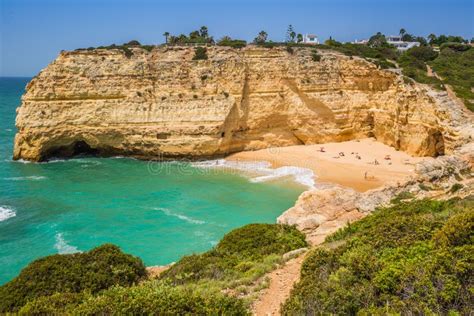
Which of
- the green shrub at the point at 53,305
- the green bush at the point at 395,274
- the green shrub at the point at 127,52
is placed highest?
the green shrub at the point at 127,52

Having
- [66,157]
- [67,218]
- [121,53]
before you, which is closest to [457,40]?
[121,53]

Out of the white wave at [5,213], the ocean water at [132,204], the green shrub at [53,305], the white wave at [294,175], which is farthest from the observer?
the white wave at [294,175]

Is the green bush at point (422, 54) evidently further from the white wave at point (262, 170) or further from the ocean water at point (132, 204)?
the ocean water at point (132, 204)

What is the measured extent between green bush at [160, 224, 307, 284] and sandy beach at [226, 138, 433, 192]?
566 inches

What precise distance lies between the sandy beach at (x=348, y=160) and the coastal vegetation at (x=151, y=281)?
50.7 feet

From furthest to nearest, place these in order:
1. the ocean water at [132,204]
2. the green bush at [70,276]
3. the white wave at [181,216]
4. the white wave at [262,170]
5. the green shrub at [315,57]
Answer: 1. the green shrub at [315,57]
2. the white wave at [262,170]
3. the white wave at [181,216]
4. the ocean water at [132,204]
5. the green bush at [70,276]

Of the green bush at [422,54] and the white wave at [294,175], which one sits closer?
the white wave at [294,175]

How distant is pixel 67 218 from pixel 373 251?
1942 centimetres

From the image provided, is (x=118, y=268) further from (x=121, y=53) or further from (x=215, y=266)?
(x=121, y=53)

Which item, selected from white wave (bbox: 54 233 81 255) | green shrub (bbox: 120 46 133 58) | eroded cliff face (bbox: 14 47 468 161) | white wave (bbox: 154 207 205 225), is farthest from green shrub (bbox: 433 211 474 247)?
green shrub (bbox: 120 46 133 58)

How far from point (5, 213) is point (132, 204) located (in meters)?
7.44

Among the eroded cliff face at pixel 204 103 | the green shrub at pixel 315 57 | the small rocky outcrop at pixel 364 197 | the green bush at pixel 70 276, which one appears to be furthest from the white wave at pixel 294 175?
the green bush at pixel 70 276

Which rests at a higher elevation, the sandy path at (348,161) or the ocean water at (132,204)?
the sandy path at (348,161)

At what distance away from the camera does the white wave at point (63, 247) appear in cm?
1880
